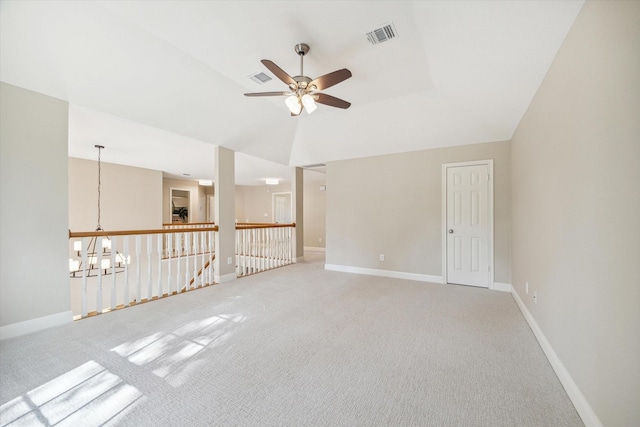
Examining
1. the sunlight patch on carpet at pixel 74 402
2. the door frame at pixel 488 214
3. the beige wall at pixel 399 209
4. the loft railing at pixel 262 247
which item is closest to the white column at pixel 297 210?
the loft railing at pixel 262 247

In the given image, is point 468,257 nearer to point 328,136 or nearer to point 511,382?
point 511,382

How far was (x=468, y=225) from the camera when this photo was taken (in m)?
4.00

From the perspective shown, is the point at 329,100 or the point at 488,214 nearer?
the point at 329,100

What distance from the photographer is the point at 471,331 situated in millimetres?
2447

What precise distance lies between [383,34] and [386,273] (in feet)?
12.3

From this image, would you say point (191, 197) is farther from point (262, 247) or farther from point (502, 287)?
point (502, 287)

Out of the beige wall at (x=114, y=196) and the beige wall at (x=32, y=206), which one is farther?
the beige wall at (x=114, y=196)

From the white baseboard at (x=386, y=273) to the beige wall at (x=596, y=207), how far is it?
84.4 inches

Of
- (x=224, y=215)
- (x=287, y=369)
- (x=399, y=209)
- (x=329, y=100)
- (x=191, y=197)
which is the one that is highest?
(x=329, y=100)

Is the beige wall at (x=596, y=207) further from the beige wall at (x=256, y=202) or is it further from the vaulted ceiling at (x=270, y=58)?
the beige wall at (x=256, y=202)

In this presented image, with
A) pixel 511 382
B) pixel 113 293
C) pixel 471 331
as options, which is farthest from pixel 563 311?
pixel 113 293

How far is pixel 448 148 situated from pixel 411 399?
379 cm

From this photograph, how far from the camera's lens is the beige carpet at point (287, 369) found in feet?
4.67

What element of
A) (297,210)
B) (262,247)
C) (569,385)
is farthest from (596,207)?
(297,210)
